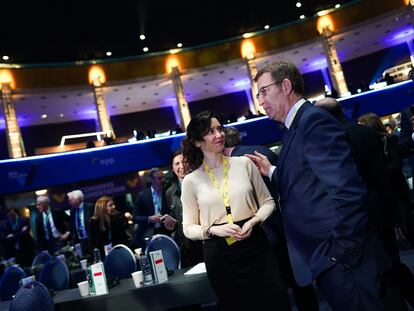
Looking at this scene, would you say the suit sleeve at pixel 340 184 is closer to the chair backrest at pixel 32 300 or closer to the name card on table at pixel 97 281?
the chair backrest at pixel 32 300

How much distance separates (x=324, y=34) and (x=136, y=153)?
28.9 ft

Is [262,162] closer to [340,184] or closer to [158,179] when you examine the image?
[340,184]

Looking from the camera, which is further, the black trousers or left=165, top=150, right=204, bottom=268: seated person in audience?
left=165, top=150, right=204, bottom=268: seated person in audience

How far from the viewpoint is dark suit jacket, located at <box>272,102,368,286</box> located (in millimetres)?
1282

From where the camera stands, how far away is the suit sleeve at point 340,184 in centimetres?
128

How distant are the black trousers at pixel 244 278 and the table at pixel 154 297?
0.22 metres

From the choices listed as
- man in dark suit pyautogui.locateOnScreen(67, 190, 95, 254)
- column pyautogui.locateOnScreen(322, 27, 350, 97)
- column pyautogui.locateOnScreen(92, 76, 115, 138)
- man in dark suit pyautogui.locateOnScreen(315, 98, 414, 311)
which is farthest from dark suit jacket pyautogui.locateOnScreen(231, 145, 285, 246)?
column pyautogui.locateOnScreen(322, 27, 350, 97)

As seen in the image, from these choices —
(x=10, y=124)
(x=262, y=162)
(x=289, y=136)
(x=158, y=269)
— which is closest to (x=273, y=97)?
A: (x=289, y=136)

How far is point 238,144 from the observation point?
2.83 metres

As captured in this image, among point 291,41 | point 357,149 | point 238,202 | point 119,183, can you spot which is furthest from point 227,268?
point 291,41

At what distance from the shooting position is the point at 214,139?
205 cm

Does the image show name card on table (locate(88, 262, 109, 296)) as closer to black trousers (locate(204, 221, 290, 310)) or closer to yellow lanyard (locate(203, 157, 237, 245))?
black trousers (locate(204, 221, 290, 310))

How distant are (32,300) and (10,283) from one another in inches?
89.5

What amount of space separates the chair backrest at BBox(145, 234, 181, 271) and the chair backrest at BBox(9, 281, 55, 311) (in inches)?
50.5
